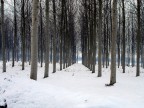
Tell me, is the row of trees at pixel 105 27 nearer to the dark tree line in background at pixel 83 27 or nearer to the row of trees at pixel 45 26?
the dark tree line in background at pixel 83 27

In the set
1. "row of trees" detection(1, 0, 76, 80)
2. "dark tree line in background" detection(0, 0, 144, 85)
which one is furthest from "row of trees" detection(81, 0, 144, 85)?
"row of trees" detection(1, 0, 76, 80)

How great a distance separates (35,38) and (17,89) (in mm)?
4915

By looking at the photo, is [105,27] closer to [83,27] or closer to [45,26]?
[83,27]

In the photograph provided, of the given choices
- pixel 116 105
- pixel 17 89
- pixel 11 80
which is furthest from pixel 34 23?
pixel 116 105

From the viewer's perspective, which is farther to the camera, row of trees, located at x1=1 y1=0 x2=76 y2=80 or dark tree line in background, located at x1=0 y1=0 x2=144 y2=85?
dark tree line in background, located at x1=0 y1=0 x2=144 y2=85

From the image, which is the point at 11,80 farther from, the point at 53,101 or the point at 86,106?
the point at 86,106

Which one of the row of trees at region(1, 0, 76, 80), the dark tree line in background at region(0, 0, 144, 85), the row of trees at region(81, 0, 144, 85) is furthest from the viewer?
the dark tree line in background at region(0, 0, 144, 85)

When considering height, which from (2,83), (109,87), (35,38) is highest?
(35,38)

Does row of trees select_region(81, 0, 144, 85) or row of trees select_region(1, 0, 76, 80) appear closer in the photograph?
row of trees select_region(1, 0, 76, 80)

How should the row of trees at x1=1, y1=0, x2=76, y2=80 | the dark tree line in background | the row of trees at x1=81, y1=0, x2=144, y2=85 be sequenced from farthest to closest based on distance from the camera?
the dark tree line in background, the row of trees at x1=81, y1=0, x2=144, y2=85, the row of trees at x1=1, y1=0, x2=76, y2=80

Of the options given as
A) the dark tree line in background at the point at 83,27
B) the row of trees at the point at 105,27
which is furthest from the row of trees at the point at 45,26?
the row of trees at the point at 105,27

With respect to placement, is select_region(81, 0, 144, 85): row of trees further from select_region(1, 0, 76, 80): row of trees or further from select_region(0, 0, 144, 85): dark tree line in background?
select_region(1, 0, 76, 80): row of trees

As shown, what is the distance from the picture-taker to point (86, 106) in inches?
271

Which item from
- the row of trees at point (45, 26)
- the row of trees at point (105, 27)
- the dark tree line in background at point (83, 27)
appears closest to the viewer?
the row of trees at point (45, 26)
